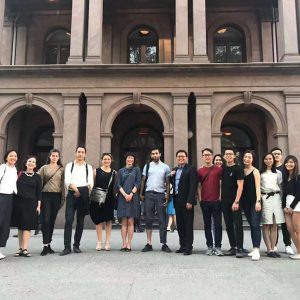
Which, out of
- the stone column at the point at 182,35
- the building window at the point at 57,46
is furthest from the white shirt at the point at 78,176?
the building window at the point at 57,46

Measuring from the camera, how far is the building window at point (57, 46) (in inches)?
758

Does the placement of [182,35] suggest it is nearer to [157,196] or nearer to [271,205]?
[157,196]

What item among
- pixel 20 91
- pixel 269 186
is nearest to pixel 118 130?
pixel 20 91

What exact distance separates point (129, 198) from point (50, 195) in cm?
168

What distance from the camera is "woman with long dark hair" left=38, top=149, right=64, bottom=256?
7.72 m

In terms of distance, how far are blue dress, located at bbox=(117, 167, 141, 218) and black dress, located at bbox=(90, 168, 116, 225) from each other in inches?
7.9

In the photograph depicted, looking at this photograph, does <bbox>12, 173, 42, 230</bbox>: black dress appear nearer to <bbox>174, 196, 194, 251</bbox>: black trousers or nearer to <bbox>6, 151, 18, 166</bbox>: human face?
<bbox>6, 151, 18, 166</bbox>: human face

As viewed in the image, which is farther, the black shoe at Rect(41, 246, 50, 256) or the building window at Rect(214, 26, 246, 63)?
the building window at Rect(214, 26, 246, 63)

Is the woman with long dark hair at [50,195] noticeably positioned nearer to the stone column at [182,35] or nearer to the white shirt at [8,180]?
the white shirt at [8,180]

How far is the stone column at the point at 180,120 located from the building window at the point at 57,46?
7.23 m

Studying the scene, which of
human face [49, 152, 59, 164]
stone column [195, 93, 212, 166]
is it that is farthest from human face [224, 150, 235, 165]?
stone column [195, 93, 212, 166]

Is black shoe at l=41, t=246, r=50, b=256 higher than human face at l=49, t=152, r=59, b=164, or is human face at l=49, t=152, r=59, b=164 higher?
human face at l=49, t=152, r=59, b=164

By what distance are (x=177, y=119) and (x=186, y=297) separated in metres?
11.2

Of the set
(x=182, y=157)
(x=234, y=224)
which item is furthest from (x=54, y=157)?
(x=234, y=224)
